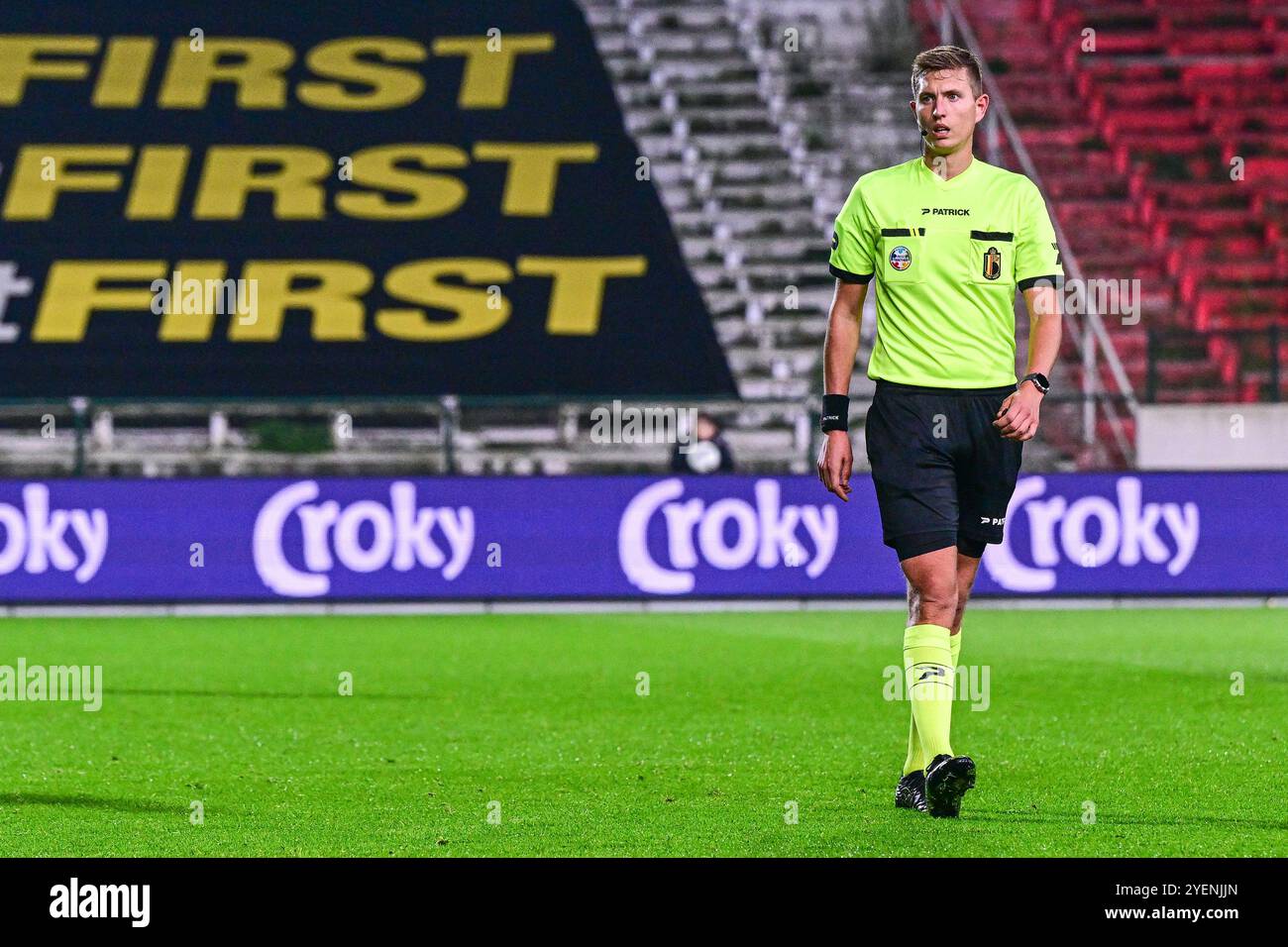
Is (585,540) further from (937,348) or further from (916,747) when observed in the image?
(937,348)

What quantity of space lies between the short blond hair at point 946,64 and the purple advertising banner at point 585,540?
393 inches

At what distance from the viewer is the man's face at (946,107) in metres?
5.91

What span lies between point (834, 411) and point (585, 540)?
9966 millimetres

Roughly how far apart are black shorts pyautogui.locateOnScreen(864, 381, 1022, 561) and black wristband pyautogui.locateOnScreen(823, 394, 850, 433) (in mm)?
98

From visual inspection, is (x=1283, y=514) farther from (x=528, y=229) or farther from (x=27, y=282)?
(x=27, y=282)

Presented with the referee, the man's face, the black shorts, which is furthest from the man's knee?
the man's face

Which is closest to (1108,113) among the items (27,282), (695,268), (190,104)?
(695,268)

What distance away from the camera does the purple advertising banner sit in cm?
1594

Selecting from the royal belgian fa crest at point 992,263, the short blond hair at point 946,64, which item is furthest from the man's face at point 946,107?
the royal belgian fa crest at point 992,263

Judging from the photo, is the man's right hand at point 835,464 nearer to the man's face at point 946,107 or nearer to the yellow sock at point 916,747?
the yellow sock at point 916,747

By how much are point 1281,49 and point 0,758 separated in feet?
73.9

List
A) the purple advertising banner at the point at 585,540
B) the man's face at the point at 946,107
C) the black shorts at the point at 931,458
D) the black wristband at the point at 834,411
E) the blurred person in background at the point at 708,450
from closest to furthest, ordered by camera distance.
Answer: the man's face at the point at 946,107
the black shorts at the point at 931,458
the black wristband at the point at 834,411
the purple advertising banner at the point at 585,540
the blurred person in background at the point at 708,450

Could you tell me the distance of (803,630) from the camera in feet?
47.2

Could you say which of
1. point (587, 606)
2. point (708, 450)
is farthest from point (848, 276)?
point (708, 450)
